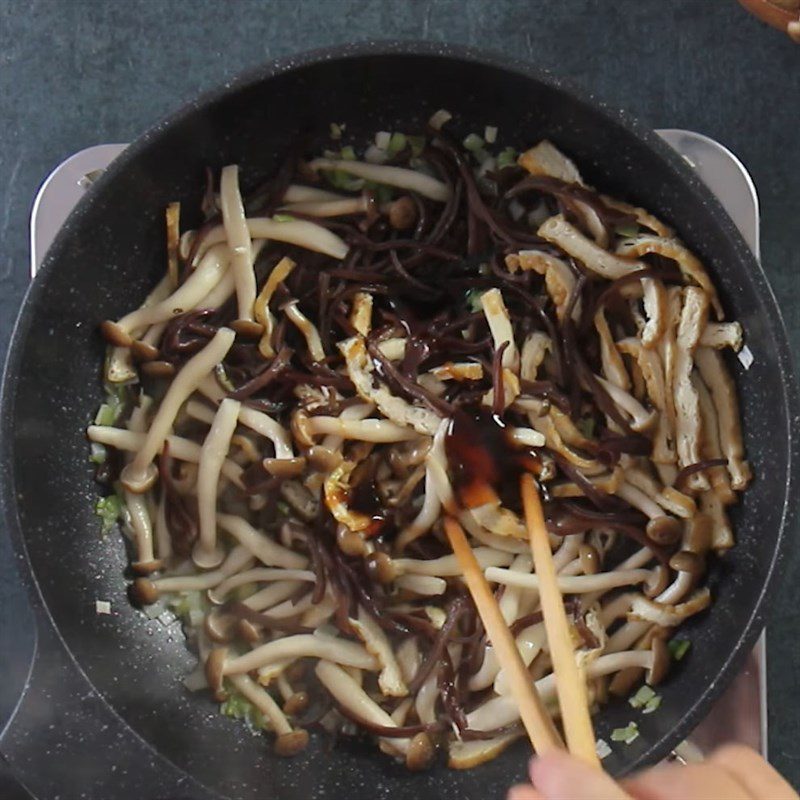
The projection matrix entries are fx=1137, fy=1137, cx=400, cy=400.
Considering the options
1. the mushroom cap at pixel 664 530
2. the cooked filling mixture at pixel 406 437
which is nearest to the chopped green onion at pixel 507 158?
the cooked filling mixture at pixel 406 437

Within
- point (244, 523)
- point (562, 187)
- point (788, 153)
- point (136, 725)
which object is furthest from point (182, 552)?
point (788, 153)

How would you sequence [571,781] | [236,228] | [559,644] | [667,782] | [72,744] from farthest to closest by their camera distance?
[236,228] < [72,744] < [559,644] < [667,782] < [571,781]

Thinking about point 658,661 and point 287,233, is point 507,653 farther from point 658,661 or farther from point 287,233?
point 287,233

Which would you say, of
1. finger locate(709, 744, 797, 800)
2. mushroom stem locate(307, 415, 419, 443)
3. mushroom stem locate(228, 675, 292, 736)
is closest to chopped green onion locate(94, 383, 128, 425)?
mushroom stem locate(307, 415, 419, 443)

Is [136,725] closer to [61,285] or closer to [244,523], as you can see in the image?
[244,523]

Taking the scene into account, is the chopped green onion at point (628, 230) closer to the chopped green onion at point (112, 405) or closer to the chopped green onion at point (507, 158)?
the chopped green onion at point (507, 158)

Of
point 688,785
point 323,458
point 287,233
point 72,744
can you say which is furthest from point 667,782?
point 287,233
